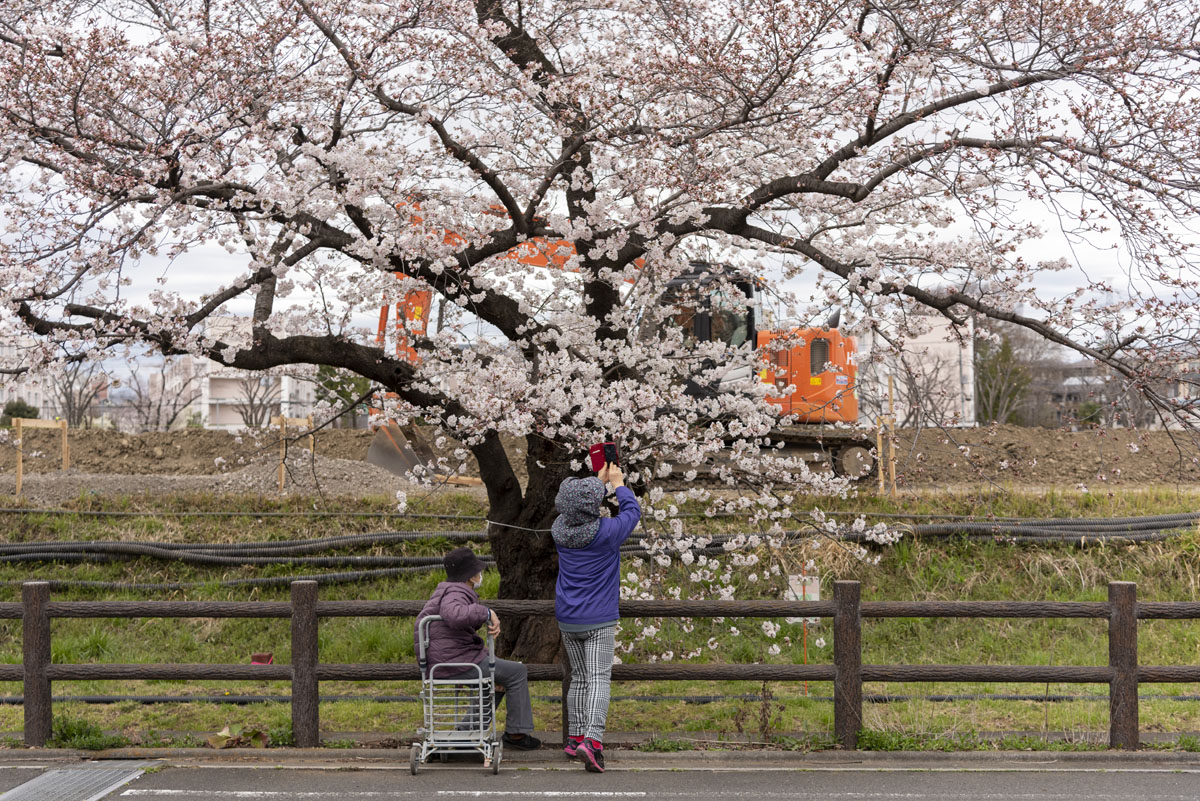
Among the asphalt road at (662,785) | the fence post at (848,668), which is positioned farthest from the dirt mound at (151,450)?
the fence post at (848,668)

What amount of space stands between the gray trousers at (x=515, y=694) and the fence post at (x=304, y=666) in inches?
54.5

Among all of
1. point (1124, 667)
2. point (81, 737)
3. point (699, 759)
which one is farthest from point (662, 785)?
point (81, 737)

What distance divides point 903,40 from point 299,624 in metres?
6.00

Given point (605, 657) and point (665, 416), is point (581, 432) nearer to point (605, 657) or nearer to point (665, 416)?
point (665, 416)

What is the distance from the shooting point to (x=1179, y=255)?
689 centimetres

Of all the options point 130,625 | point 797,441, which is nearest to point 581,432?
point 130,625

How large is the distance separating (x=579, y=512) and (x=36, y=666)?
4.12 meters

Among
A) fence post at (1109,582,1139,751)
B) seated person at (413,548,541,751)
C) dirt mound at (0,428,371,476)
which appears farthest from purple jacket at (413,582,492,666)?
dirt mound at (0,428,371,476)

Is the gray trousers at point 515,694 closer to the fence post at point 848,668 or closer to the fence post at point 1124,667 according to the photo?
the fence post at point 848,668

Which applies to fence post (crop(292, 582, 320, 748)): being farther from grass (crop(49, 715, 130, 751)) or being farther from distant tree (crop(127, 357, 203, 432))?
distant tree (crop(127, 357, 203, 432))

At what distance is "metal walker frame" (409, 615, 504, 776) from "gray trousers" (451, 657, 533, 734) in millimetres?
174

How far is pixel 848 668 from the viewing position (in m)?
7.21

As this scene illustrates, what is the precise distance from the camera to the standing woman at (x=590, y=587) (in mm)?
6609

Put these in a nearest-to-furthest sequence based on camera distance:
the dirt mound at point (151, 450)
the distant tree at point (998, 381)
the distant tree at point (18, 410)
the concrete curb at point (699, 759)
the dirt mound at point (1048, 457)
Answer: the concrete curb at point (699, 759) → the dirt mound at point (1048, 457) → the dirt mound at point (151, 450) → the distant tree at point (998, 381) → the distant tree at point (18, 410)
